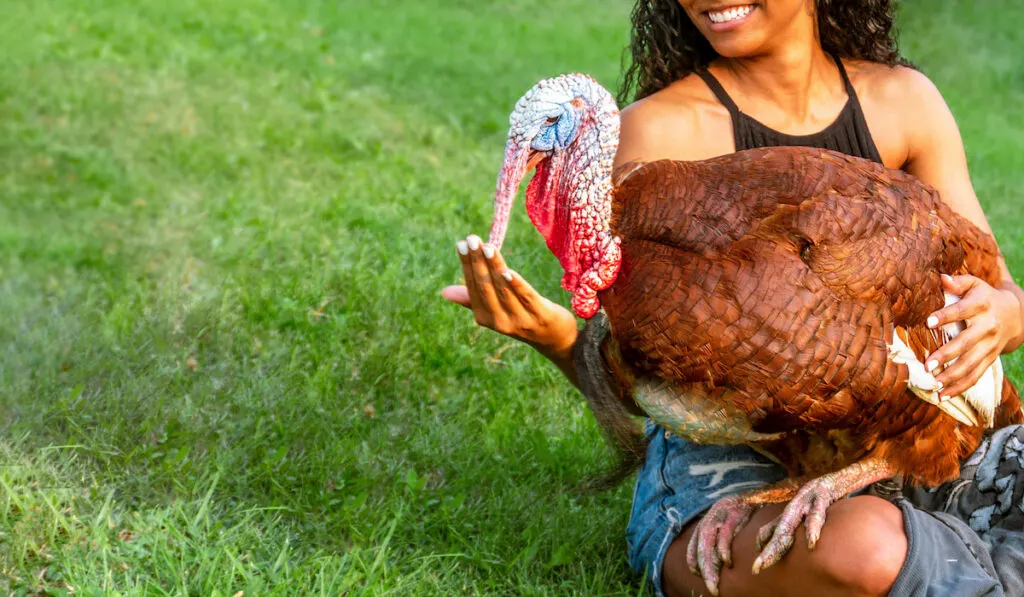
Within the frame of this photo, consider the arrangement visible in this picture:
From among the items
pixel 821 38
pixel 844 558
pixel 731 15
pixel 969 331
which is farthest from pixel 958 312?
pixel 821 38

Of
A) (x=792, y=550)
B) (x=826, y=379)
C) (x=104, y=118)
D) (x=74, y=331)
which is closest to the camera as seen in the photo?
(x=826, y=379)

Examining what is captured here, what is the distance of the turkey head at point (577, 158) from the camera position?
228 cm

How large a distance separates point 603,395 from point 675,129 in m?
0.80

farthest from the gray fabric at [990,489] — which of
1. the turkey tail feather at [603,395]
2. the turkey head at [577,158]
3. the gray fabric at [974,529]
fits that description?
the turkey head at [577,158]

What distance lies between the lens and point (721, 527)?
2646 mm

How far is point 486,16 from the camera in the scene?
11.4 m

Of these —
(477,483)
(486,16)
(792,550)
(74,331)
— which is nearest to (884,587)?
(792,550)

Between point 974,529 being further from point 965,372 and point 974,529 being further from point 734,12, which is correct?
point 734,12

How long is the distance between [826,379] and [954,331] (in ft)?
1.60

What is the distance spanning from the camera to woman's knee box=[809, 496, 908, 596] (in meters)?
2.31

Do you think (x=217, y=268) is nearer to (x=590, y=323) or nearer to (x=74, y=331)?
(x=74, y=331)

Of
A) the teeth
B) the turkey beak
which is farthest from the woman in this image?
the turkey beak

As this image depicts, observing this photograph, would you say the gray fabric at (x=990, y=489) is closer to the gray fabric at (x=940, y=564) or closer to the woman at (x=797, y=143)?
the woman at (x=797, y=143)

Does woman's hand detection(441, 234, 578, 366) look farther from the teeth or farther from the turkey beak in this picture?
the teeth
